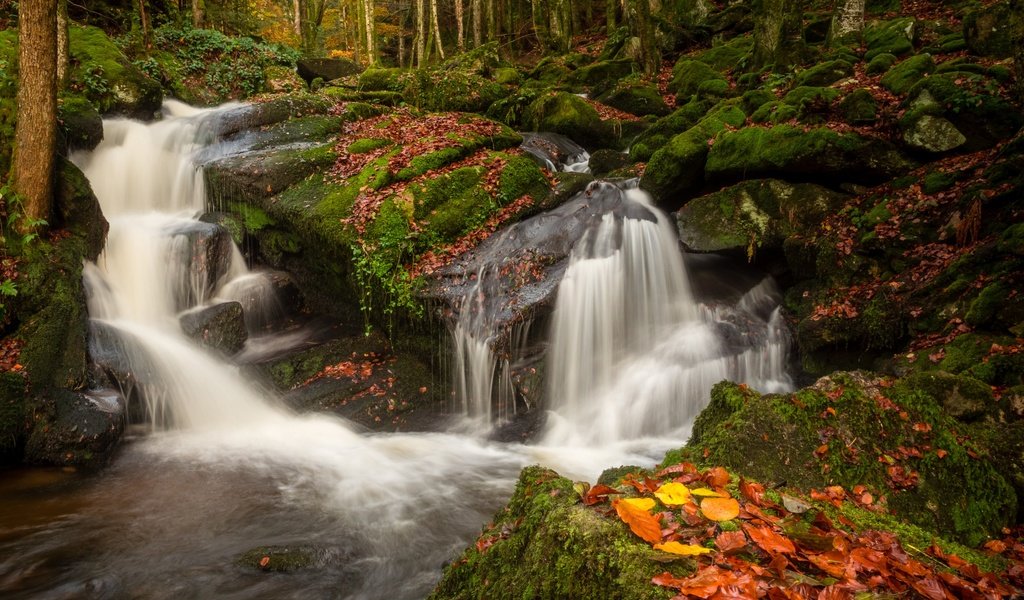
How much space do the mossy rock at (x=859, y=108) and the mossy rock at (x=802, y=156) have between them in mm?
635

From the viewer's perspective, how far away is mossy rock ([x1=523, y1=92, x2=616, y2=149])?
1418 cm

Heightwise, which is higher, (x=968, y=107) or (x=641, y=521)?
(x=968, y=107)

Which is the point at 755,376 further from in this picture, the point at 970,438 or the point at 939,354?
the point at 970,438

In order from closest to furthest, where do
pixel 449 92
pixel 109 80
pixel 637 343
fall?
pixel 637 343
pixel 109 80
pixel 449 92

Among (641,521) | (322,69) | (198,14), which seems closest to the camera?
(641,521)

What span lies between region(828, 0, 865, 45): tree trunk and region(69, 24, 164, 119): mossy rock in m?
16.7

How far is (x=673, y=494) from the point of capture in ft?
7.04

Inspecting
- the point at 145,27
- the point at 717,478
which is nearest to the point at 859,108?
the point at 717,478

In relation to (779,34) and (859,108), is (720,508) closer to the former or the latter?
(859,108)

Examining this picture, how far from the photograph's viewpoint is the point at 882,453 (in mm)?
3725

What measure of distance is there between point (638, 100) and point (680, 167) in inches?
258

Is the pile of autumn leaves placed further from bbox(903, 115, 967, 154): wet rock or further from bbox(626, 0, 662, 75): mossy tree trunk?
bbox(626, 0, 662, 75): mossy tree trunk

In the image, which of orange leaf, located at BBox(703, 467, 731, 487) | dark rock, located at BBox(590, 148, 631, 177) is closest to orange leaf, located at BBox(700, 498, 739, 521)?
orange leaf, located at BBox(703, 467, 731, 487)

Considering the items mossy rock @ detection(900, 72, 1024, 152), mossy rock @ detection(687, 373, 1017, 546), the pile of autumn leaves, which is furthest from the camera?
mossy rock @ detection(900, 72, 1024, 152)
